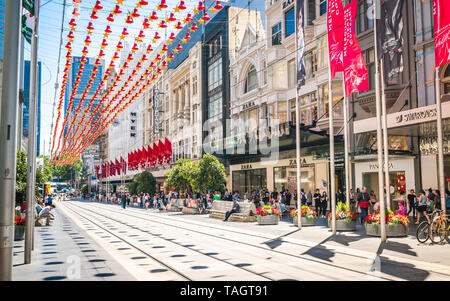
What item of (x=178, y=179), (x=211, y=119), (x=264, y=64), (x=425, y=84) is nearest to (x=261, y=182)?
(x=178, y=179)

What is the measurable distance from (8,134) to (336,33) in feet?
44.6

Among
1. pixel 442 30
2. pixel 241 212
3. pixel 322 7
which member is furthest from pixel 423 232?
pixel 322 7

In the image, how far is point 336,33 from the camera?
16.7 metres

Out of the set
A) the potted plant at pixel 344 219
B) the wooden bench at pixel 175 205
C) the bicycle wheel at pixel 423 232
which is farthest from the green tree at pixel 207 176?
the bicycle wheel at pixel 423 232

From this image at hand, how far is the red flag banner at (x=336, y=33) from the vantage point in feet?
54.1

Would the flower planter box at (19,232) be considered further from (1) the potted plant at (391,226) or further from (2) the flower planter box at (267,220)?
(1) the potted plant at (391,226)

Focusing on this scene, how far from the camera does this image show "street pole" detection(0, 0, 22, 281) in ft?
20.7

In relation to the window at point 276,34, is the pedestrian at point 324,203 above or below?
below

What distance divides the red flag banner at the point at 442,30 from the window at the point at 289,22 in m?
18.9

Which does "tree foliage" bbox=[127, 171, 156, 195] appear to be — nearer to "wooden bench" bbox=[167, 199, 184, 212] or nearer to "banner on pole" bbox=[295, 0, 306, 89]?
"wooden bench" bbox=[167, 199, 184, 212]

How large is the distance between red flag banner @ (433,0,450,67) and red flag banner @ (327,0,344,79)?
3.33 metres

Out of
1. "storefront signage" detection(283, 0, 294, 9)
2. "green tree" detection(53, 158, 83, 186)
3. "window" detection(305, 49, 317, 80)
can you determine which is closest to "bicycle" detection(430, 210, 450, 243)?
"window" detection(305, 49, 317, 80)

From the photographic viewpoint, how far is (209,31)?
49.5 meters

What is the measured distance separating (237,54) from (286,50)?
958 cm
